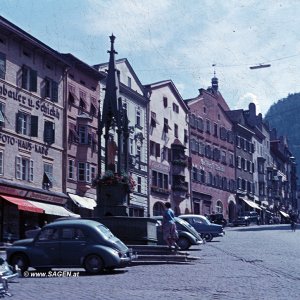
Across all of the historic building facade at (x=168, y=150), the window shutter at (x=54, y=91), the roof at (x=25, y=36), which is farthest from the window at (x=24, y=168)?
the historic building facade at (x=168, y=150)

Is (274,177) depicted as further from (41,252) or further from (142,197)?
(41,252)

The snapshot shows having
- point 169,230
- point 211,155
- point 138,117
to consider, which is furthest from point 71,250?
point 211,155

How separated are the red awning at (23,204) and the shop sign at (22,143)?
3498 millimetres

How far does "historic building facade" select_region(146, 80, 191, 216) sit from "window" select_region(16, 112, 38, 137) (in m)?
19.8

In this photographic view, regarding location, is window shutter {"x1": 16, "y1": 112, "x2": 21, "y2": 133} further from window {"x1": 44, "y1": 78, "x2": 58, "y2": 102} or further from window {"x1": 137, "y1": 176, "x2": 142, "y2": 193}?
window {"x1": 137, "y1": 176, "x2": 142, "y2": 193}

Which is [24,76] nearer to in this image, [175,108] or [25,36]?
[25,36]

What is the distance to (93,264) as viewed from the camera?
19156 millimetres

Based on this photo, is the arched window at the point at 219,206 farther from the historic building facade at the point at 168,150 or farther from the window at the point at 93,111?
the window at the point at 93,111

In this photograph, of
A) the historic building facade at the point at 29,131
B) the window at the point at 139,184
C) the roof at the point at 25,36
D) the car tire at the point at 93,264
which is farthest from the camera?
the window at the point at 139,184

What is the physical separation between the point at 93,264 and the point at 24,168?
1027 inches

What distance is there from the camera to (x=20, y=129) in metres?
44.2

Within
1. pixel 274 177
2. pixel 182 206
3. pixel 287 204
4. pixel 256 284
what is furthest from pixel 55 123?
pixel 287 204

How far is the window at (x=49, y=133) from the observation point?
4722 centimetres

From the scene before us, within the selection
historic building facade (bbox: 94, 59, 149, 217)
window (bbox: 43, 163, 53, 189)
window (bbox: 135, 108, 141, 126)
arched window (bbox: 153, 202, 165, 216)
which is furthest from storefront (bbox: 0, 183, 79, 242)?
arched window (bbox: 153, 202, 165, 216)
